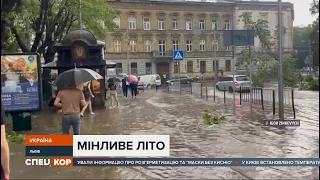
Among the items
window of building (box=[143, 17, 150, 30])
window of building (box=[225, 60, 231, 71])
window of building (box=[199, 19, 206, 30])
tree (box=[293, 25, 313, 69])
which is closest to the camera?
tree (box=[293, 25, 313, 69])

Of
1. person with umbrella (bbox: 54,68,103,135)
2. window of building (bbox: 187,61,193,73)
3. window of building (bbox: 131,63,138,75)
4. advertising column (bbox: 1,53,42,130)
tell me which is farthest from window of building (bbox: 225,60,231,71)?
person with umbrella (bbox: 54,68,103,135)

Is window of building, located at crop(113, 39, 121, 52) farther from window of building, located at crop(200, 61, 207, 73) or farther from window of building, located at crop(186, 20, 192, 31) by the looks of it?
window of building, located at crop(186, 20, 192, 31)

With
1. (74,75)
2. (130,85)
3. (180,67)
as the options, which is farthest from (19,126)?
(180,67)

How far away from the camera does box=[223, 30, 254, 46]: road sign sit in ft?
38.6

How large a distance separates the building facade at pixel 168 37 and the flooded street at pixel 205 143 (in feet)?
37.6

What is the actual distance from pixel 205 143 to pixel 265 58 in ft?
25.7

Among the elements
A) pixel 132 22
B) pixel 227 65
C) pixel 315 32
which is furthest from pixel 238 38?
pixel 132 22

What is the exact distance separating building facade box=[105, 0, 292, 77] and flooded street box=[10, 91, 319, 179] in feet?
37.6

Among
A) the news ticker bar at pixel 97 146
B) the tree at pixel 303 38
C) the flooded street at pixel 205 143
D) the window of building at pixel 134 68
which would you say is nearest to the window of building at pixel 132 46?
the window of building at pixel 134 68

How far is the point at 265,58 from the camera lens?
14.5 metres

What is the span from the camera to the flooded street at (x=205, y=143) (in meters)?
5.37

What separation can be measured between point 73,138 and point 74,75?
7.87 feet

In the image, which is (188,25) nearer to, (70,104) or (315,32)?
(70,104)

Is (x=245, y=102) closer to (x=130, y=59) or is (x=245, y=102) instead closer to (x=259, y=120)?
(x=259, y=120)
